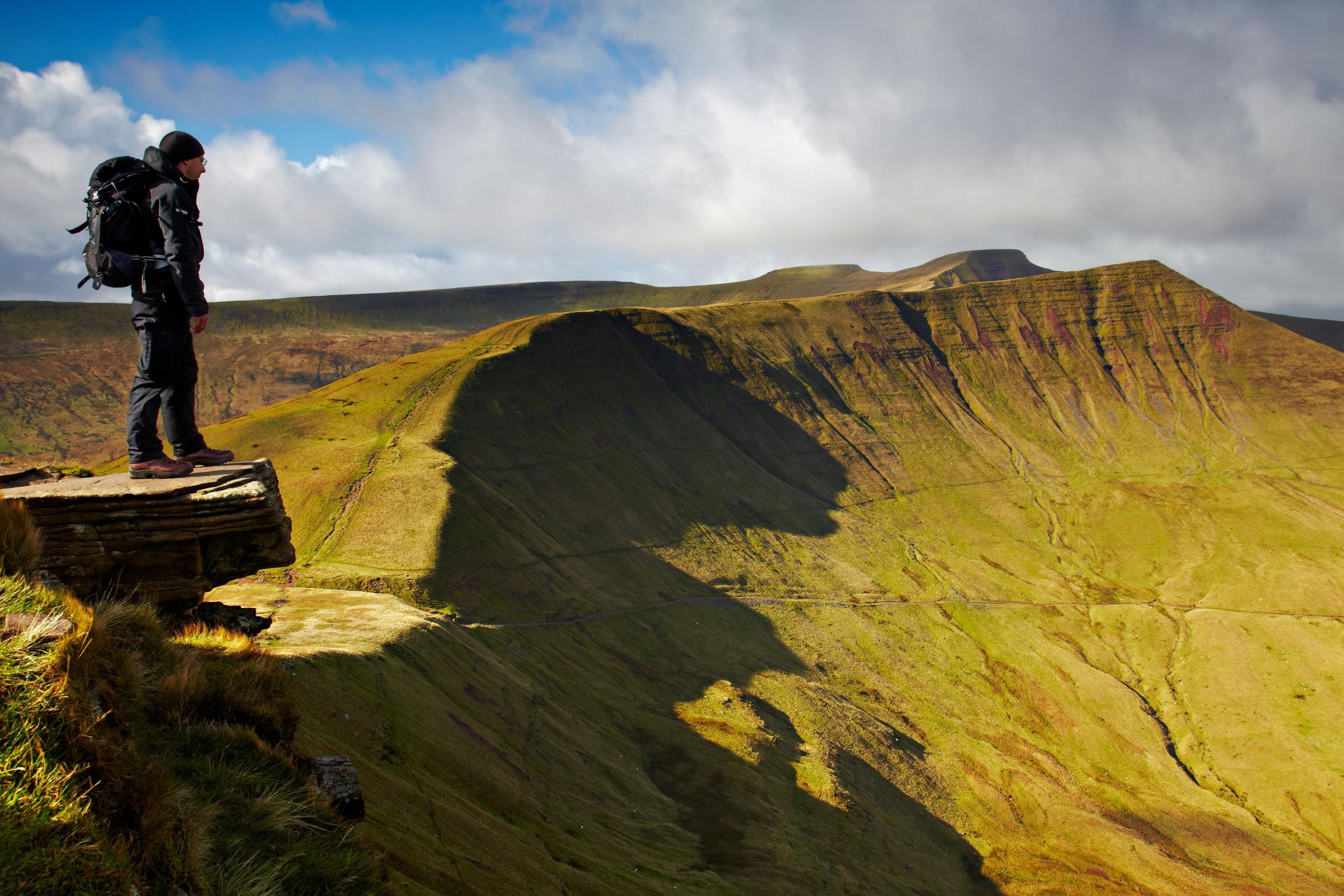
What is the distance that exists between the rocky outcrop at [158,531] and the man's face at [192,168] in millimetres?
5546

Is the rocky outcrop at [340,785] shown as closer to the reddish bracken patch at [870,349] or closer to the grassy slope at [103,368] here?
the grassy slope at [103,368]

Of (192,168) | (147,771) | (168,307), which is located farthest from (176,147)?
(147,771)

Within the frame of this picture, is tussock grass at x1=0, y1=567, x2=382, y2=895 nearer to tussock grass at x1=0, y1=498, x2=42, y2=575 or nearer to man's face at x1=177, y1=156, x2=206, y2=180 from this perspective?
tussock grass at x1=0, y1=498, x2=42, y2=575

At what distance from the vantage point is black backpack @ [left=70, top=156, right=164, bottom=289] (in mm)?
12352

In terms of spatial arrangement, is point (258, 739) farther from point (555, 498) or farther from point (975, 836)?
point (555, 498)

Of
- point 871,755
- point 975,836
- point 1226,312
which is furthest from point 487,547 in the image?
point 1226,312

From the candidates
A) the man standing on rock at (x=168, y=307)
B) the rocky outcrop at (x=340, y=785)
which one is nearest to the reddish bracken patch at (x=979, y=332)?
the man standing on rock at (x=168, y=307)

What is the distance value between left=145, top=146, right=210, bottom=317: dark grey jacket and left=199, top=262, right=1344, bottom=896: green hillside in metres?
10.7

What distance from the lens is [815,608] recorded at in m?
87.8

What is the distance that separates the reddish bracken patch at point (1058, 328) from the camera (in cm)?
17200

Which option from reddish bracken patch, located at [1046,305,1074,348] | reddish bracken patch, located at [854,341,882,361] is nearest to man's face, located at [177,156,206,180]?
reddish bracken patch, located at [854,341,882,361]

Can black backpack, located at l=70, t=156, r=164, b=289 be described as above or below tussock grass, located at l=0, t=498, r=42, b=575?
above

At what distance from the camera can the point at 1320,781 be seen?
232 feet

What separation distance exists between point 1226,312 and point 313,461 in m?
208
